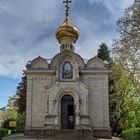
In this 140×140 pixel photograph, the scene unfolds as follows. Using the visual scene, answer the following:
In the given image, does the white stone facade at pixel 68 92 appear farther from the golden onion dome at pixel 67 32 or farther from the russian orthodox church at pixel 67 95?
the golden onion dome at pixel 67 32

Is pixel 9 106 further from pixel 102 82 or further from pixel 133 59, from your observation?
pixel 133 59

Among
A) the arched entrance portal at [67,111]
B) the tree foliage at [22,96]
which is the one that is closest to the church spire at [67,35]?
the arched entrance portal at [67,111]

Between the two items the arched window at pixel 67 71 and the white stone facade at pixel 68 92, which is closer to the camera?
the white stone facade at pixel 68 92

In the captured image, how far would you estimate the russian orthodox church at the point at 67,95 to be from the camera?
29172 millimetres

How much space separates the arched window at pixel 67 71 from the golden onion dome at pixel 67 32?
14.7 feet

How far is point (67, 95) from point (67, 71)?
2247 millimetres

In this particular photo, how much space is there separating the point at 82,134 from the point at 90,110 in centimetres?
401

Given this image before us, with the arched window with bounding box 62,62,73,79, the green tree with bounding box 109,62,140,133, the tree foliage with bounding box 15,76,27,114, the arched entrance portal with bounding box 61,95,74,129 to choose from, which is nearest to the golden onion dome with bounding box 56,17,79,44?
the arched window with bounding box 62,62,73,79

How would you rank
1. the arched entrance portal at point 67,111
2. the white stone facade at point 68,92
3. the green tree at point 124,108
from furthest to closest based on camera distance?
the green tree at point 124,108
the arched entrance portal at point 67,111
the white stone facade at point 68,92

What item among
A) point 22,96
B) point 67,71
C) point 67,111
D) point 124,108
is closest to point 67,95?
point 67,111

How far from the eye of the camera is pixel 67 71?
30.4 metres

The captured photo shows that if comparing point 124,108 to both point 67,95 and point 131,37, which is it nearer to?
point 67,95

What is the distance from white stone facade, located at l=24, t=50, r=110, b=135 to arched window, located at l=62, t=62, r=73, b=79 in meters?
0.23

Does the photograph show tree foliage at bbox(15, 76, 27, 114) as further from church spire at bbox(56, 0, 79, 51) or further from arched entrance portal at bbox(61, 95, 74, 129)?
arched entrance portal at bbox(61, 95, 74, 129)
